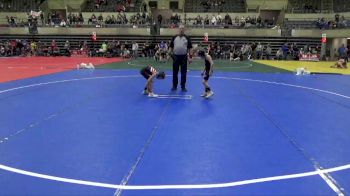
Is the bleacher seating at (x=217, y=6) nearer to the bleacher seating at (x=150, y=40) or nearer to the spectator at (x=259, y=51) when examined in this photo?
the bleacher seating at (x=150, y=40)

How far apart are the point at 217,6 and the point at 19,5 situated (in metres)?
21.3

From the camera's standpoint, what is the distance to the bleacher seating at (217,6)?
129 ft

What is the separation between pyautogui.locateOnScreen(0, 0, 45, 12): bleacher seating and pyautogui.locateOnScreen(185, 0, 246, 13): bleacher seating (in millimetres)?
16216

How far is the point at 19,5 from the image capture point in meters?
41.9

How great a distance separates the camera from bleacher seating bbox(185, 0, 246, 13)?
39.2m

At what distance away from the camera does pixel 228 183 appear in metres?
4.84

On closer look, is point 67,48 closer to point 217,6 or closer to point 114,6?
point 114,6

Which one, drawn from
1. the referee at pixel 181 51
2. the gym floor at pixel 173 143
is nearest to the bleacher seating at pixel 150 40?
the referee at pixel 181 51

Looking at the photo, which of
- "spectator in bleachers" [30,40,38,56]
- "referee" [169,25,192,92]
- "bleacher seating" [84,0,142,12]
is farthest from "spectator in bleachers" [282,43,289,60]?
"spectator in bleachers" [30,40,38,56]

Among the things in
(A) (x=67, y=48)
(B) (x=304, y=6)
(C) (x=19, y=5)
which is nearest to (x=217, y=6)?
(B) (x=304, y=6)

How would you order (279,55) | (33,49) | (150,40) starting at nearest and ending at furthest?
1. (279,55)
2. (33,49)
3. (150,40)

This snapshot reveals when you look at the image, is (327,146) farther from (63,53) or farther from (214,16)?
(214,16)

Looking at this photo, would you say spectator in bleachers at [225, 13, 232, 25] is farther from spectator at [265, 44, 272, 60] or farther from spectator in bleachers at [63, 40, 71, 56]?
spectator in bleachers at [63, 40, 71, 56]

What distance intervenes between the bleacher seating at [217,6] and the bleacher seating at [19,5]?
1622 cm
